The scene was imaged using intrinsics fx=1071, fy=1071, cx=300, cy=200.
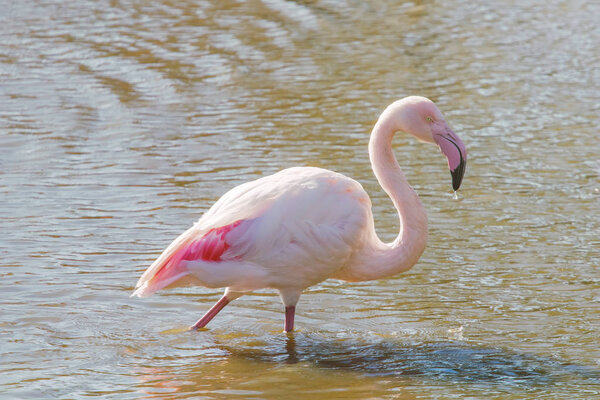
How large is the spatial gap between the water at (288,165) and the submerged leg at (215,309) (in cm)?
9

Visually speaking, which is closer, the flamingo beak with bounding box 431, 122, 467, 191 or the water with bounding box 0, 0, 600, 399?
the water with bounding box 0, 0, 600, 399

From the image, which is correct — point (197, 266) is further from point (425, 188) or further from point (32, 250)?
point (425, 188)

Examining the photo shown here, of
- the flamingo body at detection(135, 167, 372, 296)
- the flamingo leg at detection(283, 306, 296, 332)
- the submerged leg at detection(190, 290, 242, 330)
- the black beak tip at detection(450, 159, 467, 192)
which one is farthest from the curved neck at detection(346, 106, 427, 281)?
the submerged leg at detection(190, 290, 242, 330)

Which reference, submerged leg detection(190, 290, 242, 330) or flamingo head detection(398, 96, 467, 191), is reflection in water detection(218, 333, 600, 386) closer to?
submerged leg detection(190, 290, 242, 330)

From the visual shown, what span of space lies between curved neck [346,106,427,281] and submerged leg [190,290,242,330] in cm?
66

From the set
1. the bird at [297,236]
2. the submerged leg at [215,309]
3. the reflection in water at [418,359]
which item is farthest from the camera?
the submerged leg at [215,309]

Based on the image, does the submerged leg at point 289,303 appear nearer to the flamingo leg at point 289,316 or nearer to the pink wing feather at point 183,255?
the flamingo leg at point 289,316

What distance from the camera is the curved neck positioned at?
5750 millimetres

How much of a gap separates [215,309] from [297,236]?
69 centimetres

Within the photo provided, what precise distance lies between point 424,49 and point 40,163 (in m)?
5.82

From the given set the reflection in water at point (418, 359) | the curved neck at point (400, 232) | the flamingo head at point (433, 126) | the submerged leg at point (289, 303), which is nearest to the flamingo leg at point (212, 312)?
the reflection in water at point (418, 359)

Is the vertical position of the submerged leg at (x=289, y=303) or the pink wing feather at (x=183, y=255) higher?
the pink wing feather at (x=183, y=255)

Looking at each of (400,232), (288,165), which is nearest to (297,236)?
(400,232)

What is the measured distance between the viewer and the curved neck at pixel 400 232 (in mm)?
5750
